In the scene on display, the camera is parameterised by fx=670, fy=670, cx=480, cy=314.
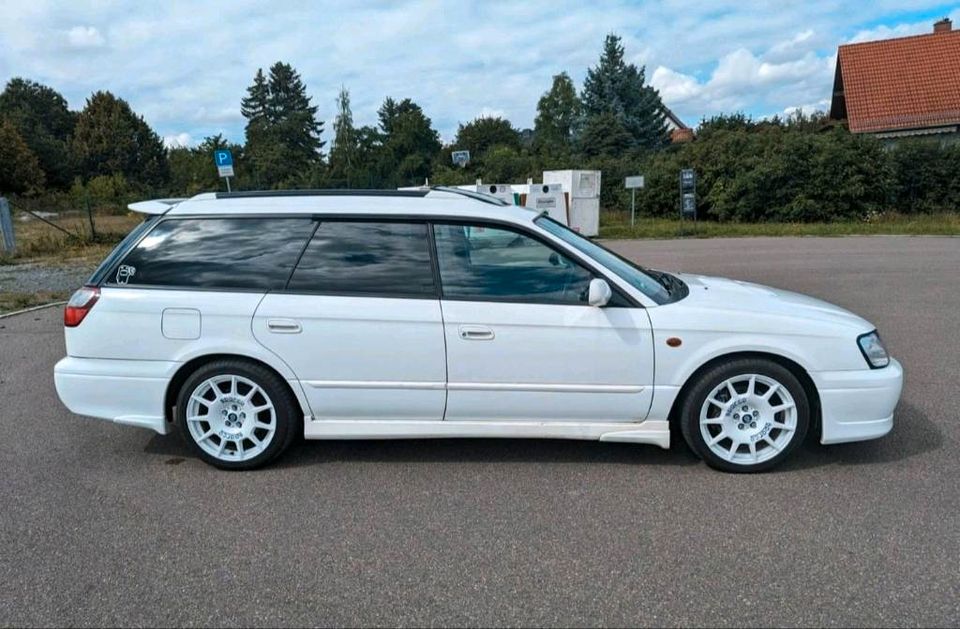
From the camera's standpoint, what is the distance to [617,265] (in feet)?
13.7

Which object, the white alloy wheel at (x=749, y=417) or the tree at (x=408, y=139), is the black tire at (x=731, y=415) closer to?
the white alloy wheel at (x=749, y=417)

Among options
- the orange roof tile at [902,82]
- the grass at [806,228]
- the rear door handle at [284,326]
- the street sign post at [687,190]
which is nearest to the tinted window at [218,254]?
the rear door handle at [284,326]

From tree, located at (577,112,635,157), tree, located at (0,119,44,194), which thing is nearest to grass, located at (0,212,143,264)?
tree, located at (577,112,635,157)

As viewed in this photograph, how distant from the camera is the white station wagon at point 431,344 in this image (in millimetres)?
3699

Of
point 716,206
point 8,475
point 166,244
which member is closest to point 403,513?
point 166,244

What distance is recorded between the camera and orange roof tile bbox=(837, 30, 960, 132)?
96.4 feet

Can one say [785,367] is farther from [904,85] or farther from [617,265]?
[904,85]

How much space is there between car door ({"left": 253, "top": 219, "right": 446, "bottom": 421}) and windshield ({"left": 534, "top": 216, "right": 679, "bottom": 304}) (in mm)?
825

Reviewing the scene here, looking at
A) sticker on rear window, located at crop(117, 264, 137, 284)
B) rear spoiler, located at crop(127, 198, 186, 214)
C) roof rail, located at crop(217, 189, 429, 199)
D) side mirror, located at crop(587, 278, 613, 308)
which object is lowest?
side mirror, located at crop(587, 278, 613, 308)

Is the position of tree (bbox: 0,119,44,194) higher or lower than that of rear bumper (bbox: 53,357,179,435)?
higher

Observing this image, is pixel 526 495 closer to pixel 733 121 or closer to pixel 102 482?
pixel 102 482

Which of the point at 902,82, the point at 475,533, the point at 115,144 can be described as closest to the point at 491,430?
the point at 475,533

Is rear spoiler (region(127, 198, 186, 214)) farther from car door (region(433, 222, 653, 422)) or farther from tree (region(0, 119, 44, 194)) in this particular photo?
tree (region(0, 119, 44, 194))

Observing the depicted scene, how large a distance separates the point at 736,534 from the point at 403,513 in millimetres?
1624
